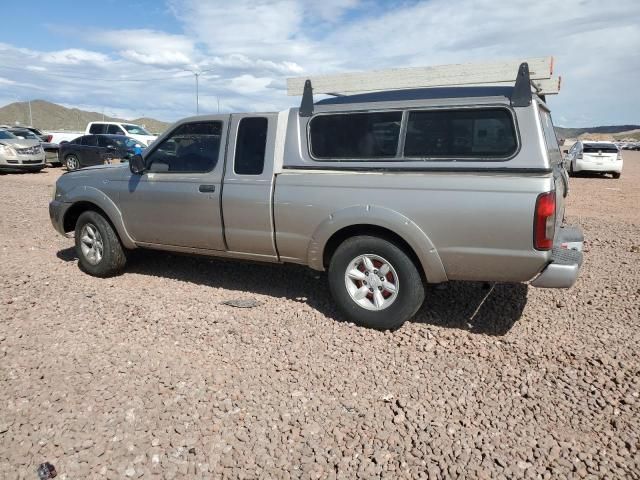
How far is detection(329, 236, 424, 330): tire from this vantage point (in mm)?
4145

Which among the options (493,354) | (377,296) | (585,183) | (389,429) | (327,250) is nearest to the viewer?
(389,429)

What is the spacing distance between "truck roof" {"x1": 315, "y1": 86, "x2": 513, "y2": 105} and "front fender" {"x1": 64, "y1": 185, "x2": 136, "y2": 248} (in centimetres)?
259

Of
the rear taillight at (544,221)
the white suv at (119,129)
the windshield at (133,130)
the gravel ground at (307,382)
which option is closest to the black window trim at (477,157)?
the rear taillight at (544,221)

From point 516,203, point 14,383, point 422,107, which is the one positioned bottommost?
point 14,383

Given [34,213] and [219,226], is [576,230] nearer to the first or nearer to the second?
[219,226]

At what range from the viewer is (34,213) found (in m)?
9.87

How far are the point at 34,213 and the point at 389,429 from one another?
9216mm

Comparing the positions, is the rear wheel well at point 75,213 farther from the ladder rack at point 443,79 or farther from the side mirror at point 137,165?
the ladder rack at point 443,79

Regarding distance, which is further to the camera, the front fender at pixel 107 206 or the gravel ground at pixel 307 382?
the front fender at pixel 107 206

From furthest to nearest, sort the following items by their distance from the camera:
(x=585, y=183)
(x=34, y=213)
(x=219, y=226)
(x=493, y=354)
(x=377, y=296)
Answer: (x=585, y=183), (x=34, y=213), (x=219, y=226), (x=377, y=296), (x=493, y=354)

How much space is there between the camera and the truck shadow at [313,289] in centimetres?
464

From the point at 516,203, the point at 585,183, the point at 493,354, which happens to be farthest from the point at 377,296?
the point at 585,183

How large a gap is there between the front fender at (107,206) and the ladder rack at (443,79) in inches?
93.8

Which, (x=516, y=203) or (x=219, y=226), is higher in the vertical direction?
(x=516, y=203)
